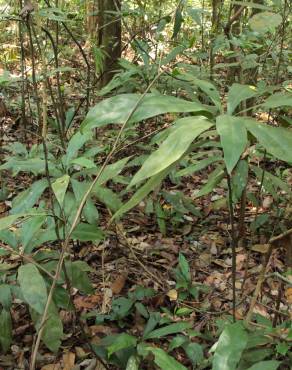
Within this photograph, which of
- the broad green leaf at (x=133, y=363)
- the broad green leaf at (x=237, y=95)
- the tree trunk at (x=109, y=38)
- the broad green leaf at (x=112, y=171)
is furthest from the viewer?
the tree trunk at (x=109, y=38)

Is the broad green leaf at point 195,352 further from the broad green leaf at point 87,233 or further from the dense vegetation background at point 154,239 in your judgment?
the broad green leaf at point 87,233

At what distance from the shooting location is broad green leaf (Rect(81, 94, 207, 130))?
3.88ft

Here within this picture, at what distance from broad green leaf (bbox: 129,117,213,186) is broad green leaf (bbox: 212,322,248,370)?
0.66m

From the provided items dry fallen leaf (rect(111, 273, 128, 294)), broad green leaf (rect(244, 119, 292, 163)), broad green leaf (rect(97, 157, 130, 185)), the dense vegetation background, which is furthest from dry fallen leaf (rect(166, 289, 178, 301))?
broad green leaf (rect(244, 119, 292, 163))

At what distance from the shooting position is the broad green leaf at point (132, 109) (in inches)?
46.6

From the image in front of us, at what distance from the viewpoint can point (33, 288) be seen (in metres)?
1.57

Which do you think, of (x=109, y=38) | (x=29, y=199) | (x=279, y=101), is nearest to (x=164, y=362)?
(x=279, y=101)

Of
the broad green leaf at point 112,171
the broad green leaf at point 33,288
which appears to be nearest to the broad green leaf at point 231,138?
the broad green leaf at point 112,171

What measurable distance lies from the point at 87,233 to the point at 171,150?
3.06ft

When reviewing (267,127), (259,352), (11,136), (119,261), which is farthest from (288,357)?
(11,136)

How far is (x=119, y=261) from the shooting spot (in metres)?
2.72

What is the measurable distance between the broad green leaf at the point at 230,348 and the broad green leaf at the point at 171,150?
2.17 ft

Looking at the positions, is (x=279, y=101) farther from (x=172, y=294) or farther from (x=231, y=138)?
(x=172, y=294)

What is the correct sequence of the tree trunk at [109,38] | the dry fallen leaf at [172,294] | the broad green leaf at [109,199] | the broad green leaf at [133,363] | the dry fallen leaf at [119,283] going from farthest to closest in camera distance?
the tree trunk at [109,38]
the dry fallen leaf at [119,283]
the dry fallen leaf at [172,294]
the broad green leaf at [109,199]
the broad green leaf at [133,363]
